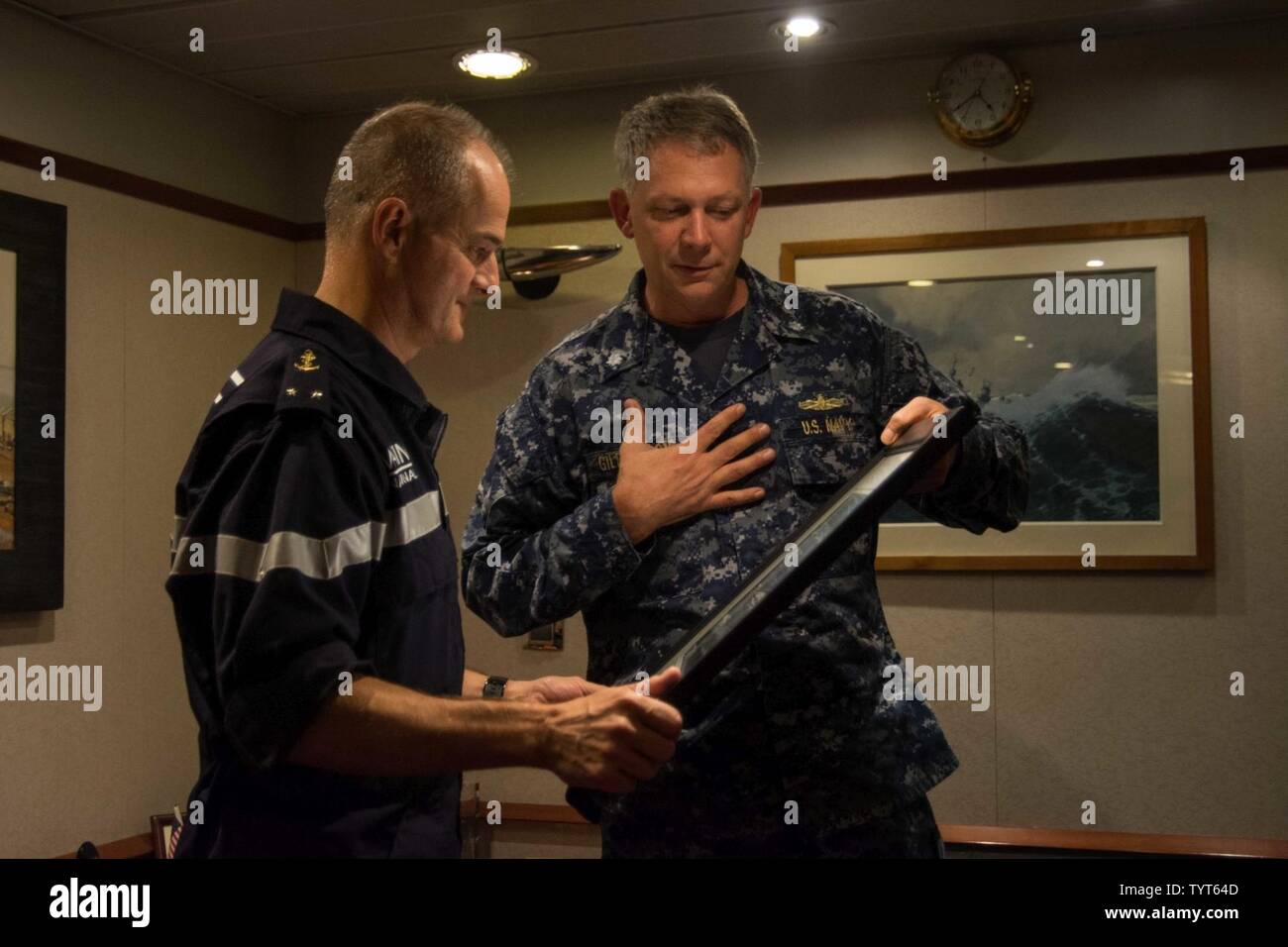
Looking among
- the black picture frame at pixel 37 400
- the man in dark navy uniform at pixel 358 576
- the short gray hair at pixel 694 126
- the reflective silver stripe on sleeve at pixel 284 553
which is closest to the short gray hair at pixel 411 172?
the man in dark navy uniform at pixel 358 576

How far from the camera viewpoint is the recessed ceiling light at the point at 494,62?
2949mm

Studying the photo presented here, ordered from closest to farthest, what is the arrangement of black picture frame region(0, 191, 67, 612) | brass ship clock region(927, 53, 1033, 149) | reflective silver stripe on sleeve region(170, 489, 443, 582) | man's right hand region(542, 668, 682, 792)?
reflective silver stripe on sleeve region(170, 489, 443, 582)
man's right hand region(542, 668, 682, 792)
black picture frame region(0, 191, 67, 612)
brass ship clock region(927, 53, 1033, 149)

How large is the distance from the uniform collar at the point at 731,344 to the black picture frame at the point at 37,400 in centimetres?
162

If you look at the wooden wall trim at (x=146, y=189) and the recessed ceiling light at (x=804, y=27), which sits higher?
the recessed ceiling light at (x=804, y=27)

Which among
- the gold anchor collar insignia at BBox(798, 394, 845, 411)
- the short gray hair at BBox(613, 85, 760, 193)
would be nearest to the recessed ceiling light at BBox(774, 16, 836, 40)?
the short gray hair at BBox(613, 85, 760, 193)

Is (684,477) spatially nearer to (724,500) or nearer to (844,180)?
(724,500)

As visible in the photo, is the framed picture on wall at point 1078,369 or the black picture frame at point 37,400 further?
the framed picture on wall at point 1078,369

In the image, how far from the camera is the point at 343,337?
105 cm

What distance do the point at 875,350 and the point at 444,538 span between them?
0.66 metres

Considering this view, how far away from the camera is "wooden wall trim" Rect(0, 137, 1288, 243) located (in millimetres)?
2734

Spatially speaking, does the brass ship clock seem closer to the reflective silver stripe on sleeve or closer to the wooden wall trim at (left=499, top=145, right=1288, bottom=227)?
the wooden wall trim at (left=499, top=145, right=1288, bottom=227)

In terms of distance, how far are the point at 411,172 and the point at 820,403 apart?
1.90 feet

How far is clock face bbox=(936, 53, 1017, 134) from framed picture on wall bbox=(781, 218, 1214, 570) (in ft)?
0.87

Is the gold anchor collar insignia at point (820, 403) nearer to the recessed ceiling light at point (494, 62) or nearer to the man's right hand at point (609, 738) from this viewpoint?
the man's right hand at point (609, 738)
